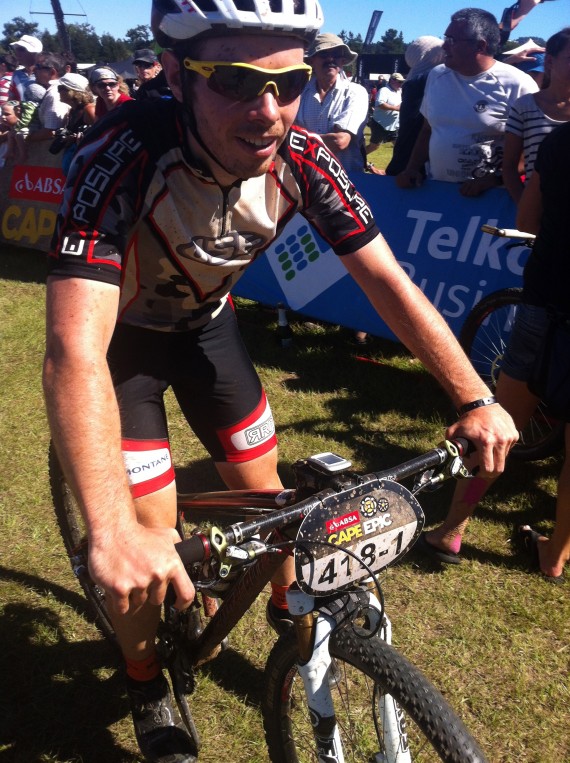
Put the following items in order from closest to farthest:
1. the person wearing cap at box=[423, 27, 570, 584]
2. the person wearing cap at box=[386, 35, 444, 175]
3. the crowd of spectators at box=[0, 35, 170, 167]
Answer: the person wearing cap at box=[423, 27, 570, 584] < the person wearing cap at box=[386, 35, 444, 175] < the crowd of spectators at box=[0, 35, 170, 167]

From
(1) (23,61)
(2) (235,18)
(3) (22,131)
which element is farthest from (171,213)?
(1) (23,61)

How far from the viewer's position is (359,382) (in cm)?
527

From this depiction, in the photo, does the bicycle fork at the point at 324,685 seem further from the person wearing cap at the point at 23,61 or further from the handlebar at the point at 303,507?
the person wearing cap at the point at 23,61

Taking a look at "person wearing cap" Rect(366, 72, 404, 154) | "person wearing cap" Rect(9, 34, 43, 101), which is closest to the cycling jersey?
"person wearing cap" Rect(9, 34, 43, 101)

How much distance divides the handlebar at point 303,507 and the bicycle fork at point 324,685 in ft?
0.79

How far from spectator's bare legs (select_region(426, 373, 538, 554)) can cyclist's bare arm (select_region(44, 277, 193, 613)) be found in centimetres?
219

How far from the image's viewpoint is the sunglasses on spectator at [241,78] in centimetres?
167

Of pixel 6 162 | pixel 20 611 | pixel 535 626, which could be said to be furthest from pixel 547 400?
pixel 6 162

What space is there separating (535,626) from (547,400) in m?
1.05

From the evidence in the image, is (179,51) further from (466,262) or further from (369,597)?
(466,262)

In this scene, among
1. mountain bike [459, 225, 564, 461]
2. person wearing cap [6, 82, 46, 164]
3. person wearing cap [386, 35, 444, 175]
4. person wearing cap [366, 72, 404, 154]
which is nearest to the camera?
mountain bike [459, 225, 564, 461]

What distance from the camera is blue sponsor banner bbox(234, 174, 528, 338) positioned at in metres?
4.91

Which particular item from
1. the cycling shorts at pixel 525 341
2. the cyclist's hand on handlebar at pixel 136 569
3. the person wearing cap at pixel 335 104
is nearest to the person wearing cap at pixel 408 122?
the person wearing cap at pixel 335 104

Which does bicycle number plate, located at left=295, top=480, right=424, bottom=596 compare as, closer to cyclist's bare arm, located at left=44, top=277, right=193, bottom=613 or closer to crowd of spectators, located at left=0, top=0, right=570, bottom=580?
cyclist's bare arm, located at left=44, top=277, right=193, bottom=613
